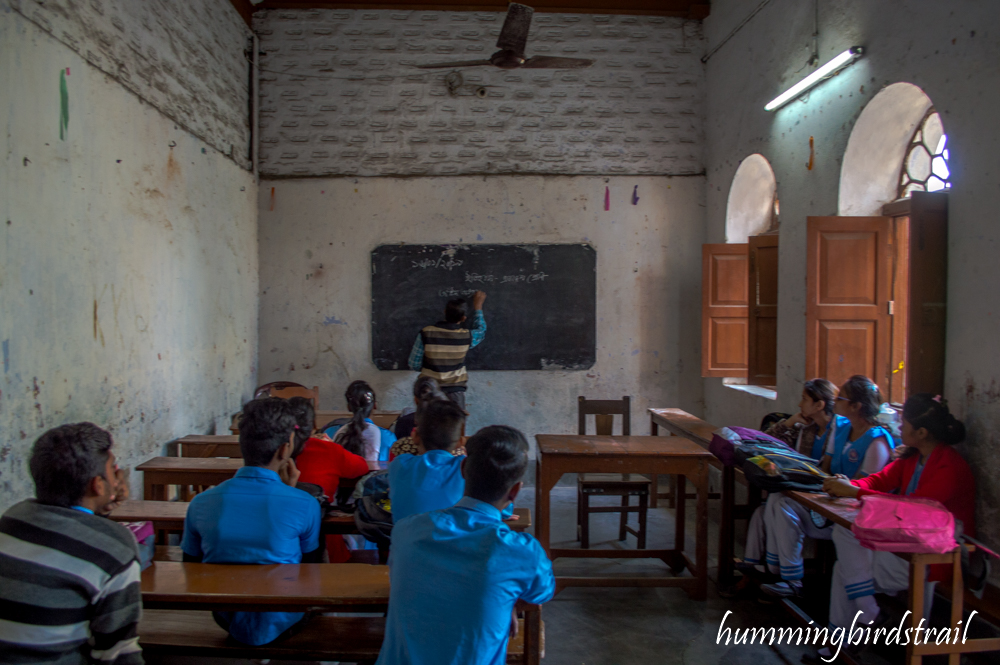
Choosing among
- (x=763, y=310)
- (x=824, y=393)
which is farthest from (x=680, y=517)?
(x=763, y=310)

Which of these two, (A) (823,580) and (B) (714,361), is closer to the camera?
(A) (823,580)

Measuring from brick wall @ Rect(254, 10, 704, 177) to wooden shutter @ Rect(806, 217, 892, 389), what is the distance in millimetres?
2449

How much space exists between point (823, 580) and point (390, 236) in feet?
13.9

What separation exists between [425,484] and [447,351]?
10.6 feet

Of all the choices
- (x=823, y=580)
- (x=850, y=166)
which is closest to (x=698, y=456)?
(x=823, y=580)

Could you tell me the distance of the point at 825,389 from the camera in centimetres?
345

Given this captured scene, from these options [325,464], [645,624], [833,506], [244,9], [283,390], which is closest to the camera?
[833,506]

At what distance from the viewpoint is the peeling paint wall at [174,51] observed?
126 inches

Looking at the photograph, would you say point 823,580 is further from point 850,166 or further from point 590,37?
point 590,37

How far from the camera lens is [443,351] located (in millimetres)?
5332

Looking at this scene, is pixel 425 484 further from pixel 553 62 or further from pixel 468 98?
pixel 468 98

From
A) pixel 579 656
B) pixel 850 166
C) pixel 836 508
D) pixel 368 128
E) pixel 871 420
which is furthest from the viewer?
pixel 368 128

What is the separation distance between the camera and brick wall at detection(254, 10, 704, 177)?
19.0 feet

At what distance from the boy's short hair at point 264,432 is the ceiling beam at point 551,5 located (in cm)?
489
